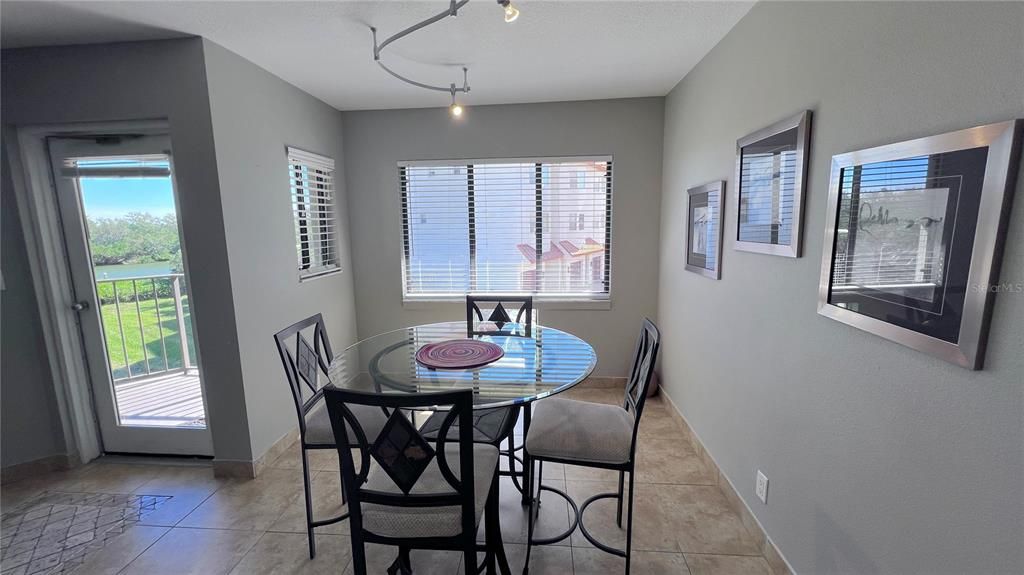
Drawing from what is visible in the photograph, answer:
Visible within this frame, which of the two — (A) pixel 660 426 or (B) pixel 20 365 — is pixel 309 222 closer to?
(B) pixel 20 365

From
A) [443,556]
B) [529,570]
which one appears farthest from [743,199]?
[443,556]

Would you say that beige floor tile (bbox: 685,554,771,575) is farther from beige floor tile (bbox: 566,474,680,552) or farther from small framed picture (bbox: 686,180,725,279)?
small framed picture (bbox: 686,180,725,279)

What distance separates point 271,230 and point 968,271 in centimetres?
323

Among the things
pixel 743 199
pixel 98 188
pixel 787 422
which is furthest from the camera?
pixel 98 188

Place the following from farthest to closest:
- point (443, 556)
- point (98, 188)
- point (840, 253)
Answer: point (98, 188) < point (443, 556) < point (840, 253)

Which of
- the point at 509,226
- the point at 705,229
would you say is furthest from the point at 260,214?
the point at 705,229

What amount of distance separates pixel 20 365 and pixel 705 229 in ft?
14.3

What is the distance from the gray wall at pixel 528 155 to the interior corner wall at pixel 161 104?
1.51 metres

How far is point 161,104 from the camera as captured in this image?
7.17ft

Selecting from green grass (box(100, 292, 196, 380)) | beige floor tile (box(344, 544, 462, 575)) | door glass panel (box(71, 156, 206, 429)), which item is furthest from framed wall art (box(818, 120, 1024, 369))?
green grass (box(100, 292, 196, 380))

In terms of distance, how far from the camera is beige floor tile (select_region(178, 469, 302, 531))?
2.07m

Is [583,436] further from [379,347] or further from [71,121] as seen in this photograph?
[71,121]

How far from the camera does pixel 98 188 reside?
2.43 meters

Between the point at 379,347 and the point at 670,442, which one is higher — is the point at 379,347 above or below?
above
